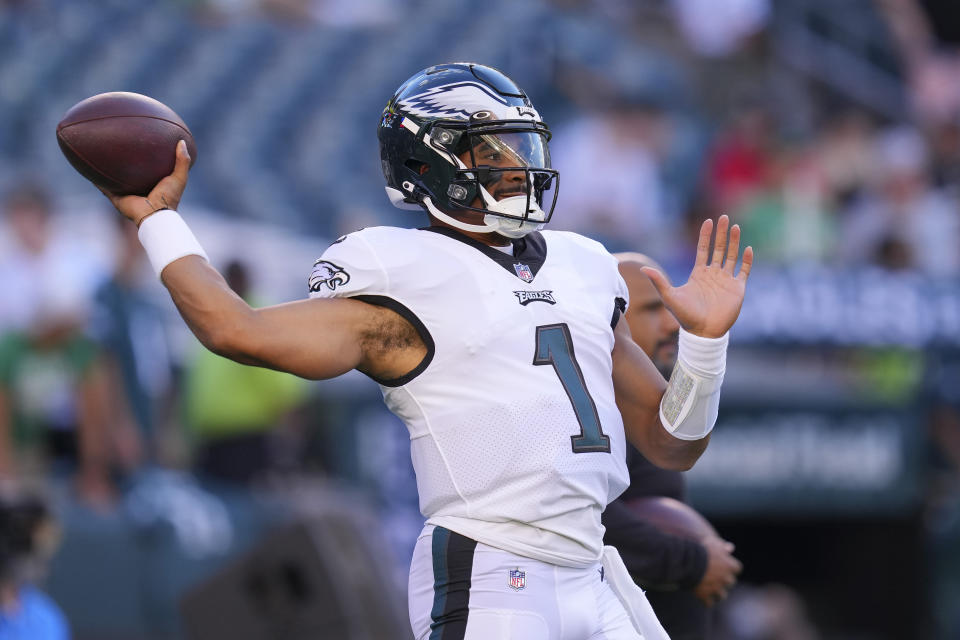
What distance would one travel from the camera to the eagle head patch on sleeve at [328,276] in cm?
330

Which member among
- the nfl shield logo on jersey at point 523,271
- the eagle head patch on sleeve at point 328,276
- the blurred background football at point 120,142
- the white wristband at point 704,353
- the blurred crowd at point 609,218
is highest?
the blurred background football at point 120,142

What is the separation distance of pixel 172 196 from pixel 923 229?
8014 millimetres

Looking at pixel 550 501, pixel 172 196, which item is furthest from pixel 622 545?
pixel 172 196

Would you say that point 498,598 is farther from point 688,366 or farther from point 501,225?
point 501,225

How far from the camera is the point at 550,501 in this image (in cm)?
327

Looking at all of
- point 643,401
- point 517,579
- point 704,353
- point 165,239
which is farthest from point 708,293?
point 165,239

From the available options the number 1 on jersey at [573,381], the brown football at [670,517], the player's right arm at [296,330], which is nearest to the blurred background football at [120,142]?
the player's right arm at [296,330]

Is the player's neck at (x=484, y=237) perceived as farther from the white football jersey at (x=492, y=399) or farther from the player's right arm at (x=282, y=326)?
the player's right arm at (x=282, y=326)

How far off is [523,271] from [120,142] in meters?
0.95

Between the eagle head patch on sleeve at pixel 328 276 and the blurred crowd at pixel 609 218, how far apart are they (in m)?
2.69

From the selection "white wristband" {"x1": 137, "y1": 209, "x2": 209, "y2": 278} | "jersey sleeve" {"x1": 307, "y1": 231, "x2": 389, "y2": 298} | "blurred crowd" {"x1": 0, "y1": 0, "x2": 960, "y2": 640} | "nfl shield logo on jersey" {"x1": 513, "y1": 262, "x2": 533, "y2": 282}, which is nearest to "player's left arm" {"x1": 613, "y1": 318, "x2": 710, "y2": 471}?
"nfl shield logo on jersey" {"x1": 513, "y1": 262, "x2": 533, "y2": 282}

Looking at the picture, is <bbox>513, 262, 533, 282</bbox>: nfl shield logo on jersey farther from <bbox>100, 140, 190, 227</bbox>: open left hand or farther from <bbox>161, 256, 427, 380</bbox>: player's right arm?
<bbox>100, 140, 190, 227</bbox>: open left hand

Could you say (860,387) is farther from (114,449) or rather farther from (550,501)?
(550,501)

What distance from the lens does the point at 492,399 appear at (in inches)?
129
